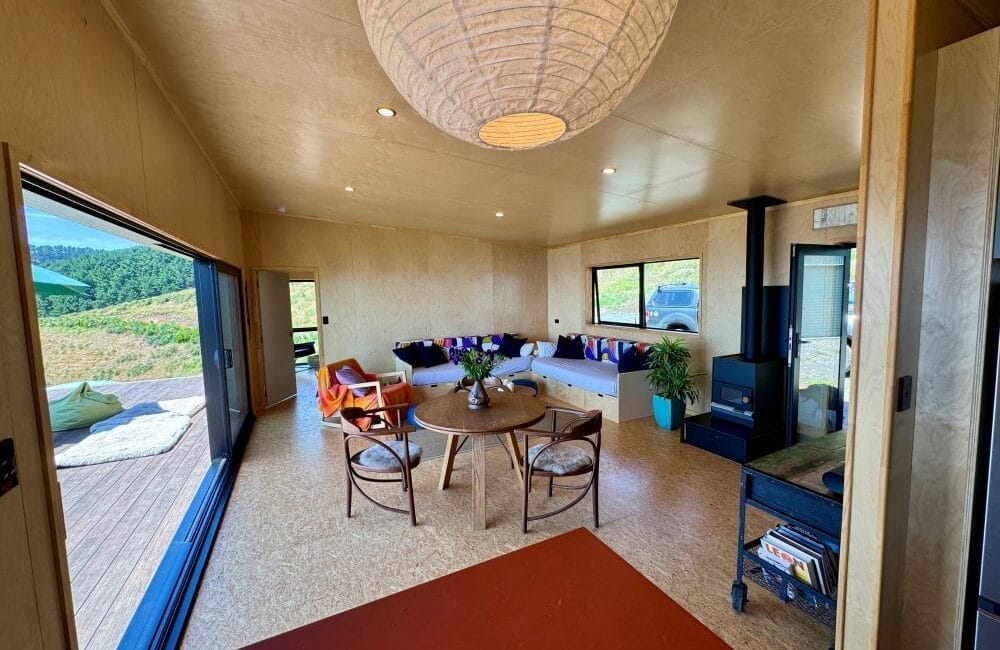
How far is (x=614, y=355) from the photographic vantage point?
18.5 ft

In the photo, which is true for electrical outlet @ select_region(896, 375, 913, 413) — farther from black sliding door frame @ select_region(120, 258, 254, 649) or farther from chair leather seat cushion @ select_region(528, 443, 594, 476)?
black sliding door frame @ select_region(120, 258, 254, 649)

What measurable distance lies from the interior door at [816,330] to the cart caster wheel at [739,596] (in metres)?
2.26

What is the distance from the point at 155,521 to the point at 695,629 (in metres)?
3.14

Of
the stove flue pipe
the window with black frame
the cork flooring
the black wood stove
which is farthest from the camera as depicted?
the window with black frame

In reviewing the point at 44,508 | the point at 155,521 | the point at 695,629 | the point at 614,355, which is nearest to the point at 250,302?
the point at 155,521

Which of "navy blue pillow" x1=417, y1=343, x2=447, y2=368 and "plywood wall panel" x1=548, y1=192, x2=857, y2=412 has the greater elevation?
"plywood wall panel" x1=548, y1=192, x2=857, y2=412

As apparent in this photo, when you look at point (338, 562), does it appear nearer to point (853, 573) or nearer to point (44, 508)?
point (44, 508)

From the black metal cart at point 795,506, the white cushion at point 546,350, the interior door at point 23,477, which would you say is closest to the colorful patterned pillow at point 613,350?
the white cushion at point 546,350

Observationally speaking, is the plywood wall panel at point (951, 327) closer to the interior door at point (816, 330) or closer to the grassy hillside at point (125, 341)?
the interior door at point (816, 330)

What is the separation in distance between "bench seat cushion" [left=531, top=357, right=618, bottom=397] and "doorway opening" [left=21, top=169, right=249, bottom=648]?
381 centimetres

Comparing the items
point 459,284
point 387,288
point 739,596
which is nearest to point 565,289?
point 459,284

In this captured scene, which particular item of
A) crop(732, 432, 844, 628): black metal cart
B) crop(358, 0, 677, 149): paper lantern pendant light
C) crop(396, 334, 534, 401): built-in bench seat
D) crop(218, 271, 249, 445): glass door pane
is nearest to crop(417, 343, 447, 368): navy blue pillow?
crop(396, 334, 534, 401): built-in bench seat

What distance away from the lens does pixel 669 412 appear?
4188mm

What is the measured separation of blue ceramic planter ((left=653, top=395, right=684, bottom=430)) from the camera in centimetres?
419
